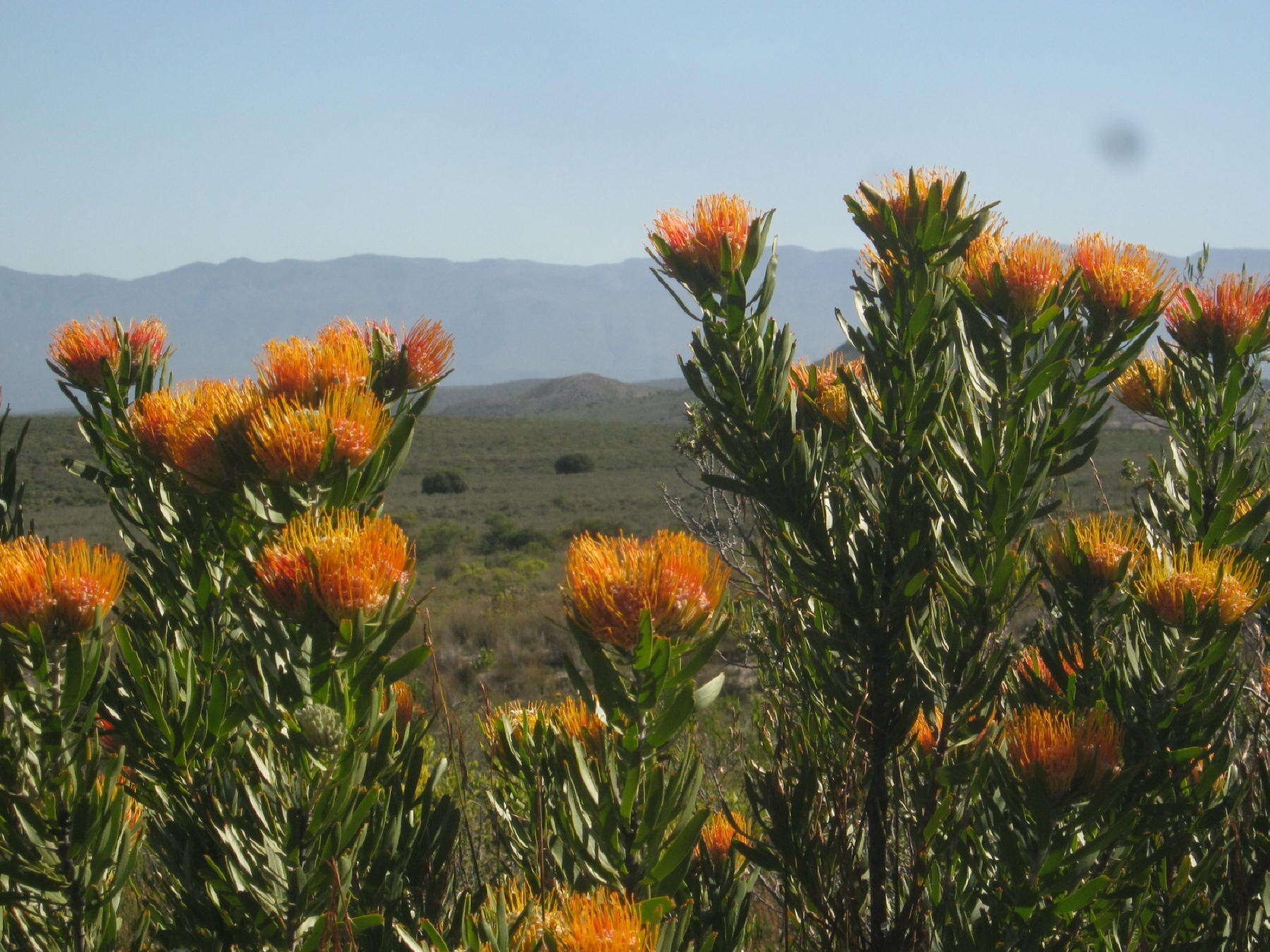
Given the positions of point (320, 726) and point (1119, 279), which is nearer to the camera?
point (320, 726)

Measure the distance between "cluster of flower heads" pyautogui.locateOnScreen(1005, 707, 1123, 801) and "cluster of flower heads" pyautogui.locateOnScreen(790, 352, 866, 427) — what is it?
962 millimetres

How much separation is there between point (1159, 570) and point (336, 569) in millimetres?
1509

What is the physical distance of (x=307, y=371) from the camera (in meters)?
1.86

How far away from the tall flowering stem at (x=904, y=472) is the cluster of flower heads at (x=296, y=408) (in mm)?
704

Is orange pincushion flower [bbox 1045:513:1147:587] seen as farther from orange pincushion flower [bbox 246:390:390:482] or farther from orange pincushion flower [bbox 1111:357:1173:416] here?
orange pincushion flower [bbox 246:390:390:482]

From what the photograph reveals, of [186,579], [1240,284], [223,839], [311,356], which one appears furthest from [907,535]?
[186,579]

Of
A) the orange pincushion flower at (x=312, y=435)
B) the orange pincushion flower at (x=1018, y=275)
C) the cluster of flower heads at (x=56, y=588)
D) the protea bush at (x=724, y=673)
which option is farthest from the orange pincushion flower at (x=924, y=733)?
the cluster of flower heads at (x=56, y=588)

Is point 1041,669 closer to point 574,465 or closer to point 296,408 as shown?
point 296,408

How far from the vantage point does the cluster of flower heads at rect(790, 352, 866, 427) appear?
241cm

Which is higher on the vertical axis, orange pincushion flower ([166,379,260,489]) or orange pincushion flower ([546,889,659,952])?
orange pincushion flower ([166,379,260,489])

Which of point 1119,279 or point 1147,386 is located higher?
point 1119,279

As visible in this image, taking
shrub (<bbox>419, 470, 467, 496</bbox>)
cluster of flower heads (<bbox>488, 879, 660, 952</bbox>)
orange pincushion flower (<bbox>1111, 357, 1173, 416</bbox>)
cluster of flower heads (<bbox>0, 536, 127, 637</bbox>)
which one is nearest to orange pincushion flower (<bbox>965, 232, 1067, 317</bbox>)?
orange pincushion flower (<bbox>1111, 357, 1173, 416</bbox>)

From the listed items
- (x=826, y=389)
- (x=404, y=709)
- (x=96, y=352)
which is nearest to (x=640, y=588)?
(x=404, y=709)

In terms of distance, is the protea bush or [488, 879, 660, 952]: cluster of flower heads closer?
[488, 879, 660, 952]: cluster of flower heads
